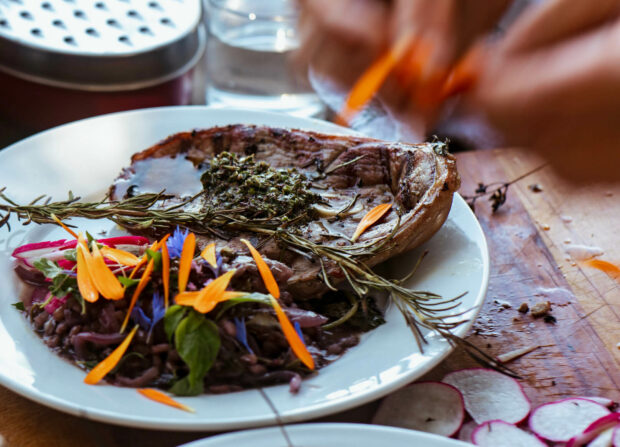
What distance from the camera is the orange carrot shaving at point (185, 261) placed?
189 cm

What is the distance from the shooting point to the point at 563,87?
75.0 inches

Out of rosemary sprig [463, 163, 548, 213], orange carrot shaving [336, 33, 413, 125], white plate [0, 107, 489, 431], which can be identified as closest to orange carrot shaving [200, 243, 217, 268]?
white plate [0, 107, 489, 431]

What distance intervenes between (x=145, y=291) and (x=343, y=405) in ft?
2.19

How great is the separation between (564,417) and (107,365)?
53.6 inches

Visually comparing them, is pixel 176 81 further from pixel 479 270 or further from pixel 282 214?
pixel 479 270

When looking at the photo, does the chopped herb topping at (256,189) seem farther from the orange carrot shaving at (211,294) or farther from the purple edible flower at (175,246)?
the orange carrot shaving at (211,294)

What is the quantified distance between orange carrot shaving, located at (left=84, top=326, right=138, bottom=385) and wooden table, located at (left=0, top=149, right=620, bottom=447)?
0.56 feet

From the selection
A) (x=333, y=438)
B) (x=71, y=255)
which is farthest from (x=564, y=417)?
(x=71, y=255)

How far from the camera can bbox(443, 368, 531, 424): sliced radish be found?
6.61 ft

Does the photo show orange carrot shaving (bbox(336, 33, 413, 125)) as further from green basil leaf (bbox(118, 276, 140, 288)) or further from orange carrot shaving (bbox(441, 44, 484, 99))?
green basil leaf (bbox(118, 276, 140, 288))

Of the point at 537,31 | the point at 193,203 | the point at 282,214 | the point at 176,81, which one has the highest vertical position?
the point at 537,31

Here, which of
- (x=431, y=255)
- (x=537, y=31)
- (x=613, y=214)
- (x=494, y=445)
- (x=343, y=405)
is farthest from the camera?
(x=613, y=214)

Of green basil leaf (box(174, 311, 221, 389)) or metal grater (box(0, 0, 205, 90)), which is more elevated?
green basil leaf (box(174, 311, 221, 389))

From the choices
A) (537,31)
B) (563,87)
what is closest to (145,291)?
(563,87)
